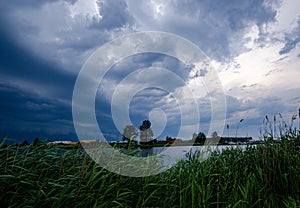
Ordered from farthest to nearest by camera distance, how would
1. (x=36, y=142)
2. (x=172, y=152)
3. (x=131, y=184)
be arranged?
(x=172, y=152) < (x=36, y=142) < (x=131, y=184)

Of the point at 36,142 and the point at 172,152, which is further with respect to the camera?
the point at 172,152

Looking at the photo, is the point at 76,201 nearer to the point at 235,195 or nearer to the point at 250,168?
the point at 235,195

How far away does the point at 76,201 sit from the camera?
11.0ft

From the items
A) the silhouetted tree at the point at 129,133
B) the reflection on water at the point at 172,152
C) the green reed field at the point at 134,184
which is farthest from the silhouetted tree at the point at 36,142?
the reflection on water at the point at 172,152

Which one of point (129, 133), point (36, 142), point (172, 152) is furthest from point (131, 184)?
point (36, 142)

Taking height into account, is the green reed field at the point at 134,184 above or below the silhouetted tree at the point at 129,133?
below

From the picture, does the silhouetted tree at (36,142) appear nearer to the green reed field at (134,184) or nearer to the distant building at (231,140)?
the green reed field at (134,184)

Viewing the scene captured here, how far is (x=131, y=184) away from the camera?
4.15m

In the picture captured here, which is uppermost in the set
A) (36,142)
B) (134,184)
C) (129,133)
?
(129,133)

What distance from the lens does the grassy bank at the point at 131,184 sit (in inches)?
129

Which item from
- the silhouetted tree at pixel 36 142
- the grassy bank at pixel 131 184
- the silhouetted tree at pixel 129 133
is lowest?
the grassy bank at pixel 131 184

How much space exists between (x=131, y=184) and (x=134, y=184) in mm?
67

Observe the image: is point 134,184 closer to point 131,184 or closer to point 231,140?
point 131,184

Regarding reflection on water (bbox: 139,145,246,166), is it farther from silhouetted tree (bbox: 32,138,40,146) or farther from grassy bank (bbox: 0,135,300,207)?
silhouetted tree (bbox: 32,138,40,146)
